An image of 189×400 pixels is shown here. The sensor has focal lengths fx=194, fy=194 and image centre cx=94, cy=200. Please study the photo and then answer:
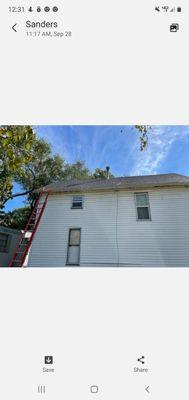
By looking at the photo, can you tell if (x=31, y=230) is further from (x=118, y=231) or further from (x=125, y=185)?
(x=125, y=185)

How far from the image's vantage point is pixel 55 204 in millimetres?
6895

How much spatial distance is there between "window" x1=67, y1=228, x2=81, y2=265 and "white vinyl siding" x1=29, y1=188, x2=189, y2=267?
15 centimetres

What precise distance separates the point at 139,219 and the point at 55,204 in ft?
9.66

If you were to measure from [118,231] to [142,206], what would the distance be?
1158 mm

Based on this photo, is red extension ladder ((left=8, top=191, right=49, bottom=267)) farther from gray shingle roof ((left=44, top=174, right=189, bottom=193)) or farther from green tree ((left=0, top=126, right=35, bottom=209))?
green tree ((left=0, top=126, right=35, bottom=209))

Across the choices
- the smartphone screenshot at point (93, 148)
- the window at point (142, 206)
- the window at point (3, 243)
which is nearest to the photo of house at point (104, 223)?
the window at point (142, 206)

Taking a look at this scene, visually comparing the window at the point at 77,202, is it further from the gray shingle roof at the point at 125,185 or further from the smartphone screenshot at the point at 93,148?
the smartphone screenshot at the point at 93,148

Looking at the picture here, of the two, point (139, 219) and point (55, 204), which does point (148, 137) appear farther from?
point (55, 204)

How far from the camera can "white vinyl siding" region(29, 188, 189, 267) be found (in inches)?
227

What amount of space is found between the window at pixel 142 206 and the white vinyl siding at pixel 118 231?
0.13 m

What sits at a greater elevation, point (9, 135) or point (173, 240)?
point (9, 135)
